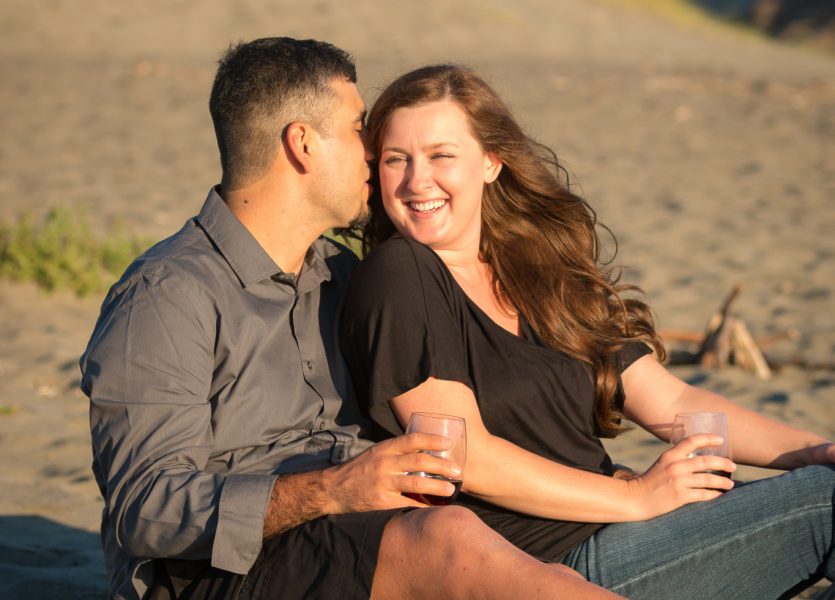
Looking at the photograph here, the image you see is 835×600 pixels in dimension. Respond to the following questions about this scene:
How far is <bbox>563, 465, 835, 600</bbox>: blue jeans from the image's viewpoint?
2.80 meters

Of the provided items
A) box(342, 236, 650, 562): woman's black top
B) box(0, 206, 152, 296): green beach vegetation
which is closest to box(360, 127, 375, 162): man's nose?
box(342, 236, 650, 562): woman's black top

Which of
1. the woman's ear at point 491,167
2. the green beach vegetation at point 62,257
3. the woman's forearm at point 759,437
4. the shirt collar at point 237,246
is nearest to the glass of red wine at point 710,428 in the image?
the woman's forearm at point 759,437

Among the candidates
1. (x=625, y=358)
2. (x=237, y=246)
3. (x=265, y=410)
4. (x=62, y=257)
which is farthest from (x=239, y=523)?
(x=62, y=257)

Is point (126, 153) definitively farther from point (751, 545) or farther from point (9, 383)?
point (751, 545)

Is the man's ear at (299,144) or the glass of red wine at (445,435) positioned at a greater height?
the man's ear at (299,144)

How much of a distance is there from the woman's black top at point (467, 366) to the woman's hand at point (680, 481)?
17 centimetres

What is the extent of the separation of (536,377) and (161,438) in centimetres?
112

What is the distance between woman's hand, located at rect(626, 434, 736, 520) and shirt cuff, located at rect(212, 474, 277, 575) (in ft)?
3.51

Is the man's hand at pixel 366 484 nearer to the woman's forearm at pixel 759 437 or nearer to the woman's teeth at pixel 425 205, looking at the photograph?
the woman's teeth at pixel 425 205

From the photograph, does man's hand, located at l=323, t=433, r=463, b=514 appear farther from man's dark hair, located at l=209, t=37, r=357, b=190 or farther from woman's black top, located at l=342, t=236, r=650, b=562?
man's dark hair, located at l=209, t=37, r=357, b=190

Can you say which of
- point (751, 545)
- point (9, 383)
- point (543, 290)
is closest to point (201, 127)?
point (9, 383)

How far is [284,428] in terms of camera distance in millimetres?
2852

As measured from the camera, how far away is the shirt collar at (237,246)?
2906 mm

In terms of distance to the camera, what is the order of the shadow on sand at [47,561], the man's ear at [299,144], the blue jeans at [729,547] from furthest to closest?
the shadow on sand at [47,561]
the man's ear at [299,144]
the blue jeans at [729,547]
